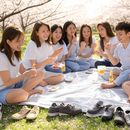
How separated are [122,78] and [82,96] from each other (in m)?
0.66

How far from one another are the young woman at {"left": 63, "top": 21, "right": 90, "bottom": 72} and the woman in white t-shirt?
1.73 meters

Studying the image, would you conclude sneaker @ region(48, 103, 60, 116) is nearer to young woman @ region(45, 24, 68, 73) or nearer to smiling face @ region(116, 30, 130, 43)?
smiling face @ region(116, 30, 130, 43)

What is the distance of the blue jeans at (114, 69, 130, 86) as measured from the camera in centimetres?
495

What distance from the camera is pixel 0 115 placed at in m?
4.12

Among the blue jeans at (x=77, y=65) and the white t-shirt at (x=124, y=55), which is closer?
the white t-shirt at (x=124, y=55)

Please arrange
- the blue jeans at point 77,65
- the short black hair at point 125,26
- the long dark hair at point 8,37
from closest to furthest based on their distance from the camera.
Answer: the long dark hair at point 8,37
the short black hair at point 125,26
the blue jeans at point 77,65

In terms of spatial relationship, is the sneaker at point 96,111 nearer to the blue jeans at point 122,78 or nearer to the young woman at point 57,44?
the blue jeans at point 122,78

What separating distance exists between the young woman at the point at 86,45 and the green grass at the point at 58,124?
2.51 meters

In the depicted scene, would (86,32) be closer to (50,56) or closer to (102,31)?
(102,31)

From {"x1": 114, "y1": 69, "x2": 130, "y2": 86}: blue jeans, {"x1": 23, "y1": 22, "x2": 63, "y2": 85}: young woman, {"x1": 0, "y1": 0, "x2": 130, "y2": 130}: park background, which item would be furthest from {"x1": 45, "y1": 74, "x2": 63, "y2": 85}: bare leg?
{"x1": 0, "y1": 0, "x2": 130, "y2": 130}: park background

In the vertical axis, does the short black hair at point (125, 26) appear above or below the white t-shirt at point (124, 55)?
above

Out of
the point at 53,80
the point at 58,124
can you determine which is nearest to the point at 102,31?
the point at 53,80

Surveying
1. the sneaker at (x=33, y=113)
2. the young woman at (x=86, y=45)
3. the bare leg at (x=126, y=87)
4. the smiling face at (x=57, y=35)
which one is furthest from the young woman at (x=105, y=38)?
the sneaker at (x=33, y=113)

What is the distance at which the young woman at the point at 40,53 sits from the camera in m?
5.36
